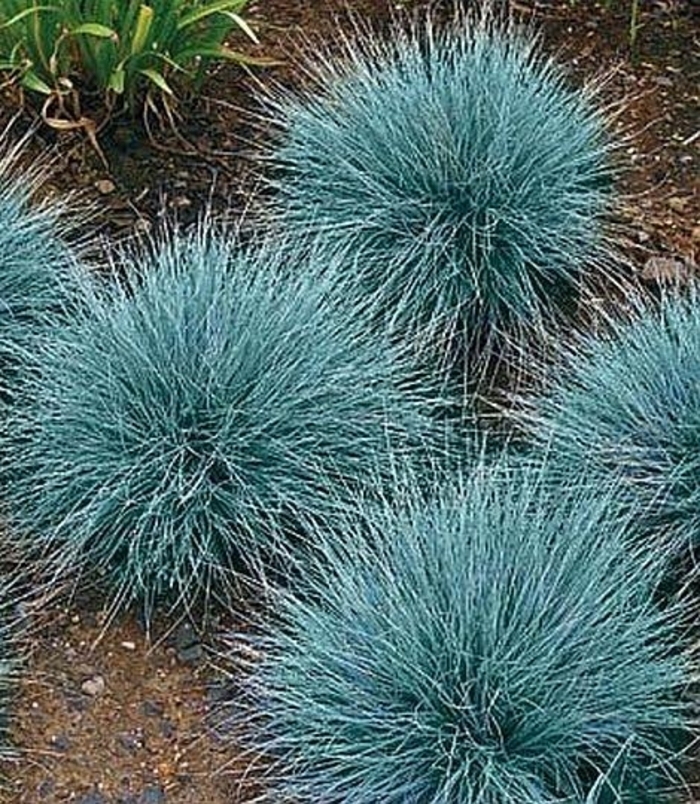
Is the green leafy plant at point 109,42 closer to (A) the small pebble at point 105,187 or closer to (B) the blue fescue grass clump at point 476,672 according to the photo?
(A) the small pebble at point 105,187

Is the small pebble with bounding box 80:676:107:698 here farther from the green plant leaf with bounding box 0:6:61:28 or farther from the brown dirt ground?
the green plant leaf with bounding box 0:6:61:28

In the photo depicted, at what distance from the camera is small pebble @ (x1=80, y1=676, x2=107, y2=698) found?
9.77 ft

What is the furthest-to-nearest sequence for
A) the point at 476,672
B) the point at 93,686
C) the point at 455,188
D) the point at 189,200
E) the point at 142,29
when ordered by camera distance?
the point at 189,200 → the point at 142,29 → the point at 455,188 → the point at 93,686 → the point at 476,672

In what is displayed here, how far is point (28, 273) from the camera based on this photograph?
11.6 ft

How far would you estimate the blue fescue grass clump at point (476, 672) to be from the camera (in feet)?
8.80

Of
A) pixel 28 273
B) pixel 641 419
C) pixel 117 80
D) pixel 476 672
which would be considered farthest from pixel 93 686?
pixel 117 80

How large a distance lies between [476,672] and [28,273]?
53.8 inches

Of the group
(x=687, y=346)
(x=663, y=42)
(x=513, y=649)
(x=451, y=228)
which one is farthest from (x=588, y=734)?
(x=663, y=42)

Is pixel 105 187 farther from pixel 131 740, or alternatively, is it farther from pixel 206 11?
pixel 131 740

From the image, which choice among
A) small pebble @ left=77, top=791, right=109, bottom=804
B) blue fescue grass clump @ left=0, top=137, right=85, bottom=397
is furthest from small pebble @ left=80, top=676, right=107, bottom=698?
blue fescue grass clump @ left=0, top=137, right=85, bottom=397

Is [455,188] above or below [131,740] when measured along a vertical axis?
above

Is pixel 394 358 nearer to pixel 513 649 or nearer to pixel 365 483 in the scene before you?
pixel 365 483

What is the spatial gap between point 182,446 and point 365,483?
33 centimetres

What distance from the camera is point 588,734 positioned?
270 cm
